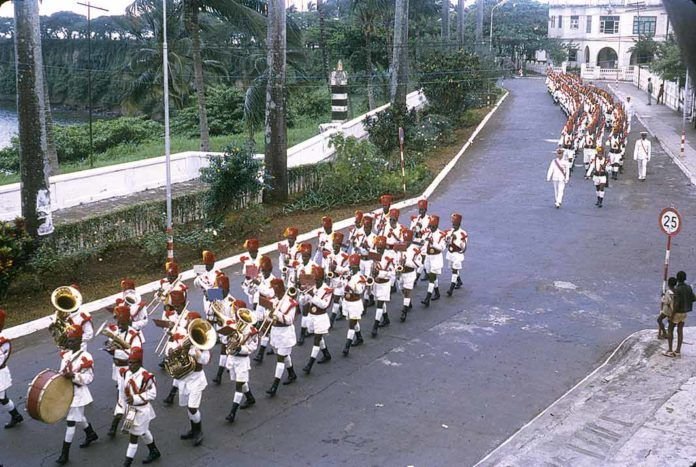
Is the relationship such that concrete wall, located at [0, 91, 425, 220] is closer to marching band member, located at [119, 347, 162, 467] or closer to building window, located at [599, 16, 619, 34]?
marching band member, located at [119, 347, 162, 467]

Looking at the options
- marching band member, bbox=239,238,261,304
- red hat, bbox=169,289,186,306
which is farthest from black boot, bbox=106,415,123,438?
marching band member, bbox=239,238,261,304

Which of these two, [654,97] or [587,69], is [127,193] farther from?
[587,69]

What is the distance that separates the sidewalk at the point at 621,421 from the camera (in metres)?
8.66

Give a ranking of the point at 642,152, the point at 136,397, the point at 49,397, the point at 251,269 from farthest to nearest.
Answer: the point at 642,152
the point at 251,269
the point at 136,397
the point at 49,397

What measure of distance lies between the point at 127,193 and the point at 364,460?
48.5ft

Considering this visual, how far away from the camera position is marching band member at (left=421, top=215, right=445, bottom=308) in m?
14.2

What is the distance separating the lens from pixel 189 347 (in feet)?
28.8

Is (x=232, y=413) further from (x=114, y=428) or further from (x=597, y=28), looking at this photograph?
(x=597, y=28)

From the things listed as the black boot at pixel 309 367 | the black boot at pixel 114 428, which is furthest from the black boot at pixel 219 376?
the black boot at pixel 114 428

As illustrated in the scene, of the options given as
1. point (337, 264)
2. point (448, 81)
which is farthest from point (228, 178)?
point (448, 81)

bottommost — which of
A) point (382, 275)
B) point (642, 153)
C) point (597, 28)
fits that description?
point (382, 275)

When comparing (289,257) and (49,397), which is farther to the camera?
(289,257)

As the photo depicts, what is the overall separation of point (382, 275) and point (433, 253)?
1.86 metres

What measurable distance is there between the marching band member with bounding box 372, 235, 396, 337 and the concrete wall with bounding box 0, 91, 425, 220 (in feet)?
30.2
